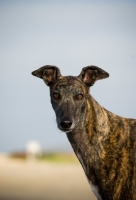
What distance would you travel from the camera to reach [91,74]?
1036cm

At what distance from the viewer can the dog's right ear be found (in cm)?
1040

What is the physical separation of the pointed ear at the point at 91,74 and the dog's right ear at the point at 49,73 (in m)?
0.32

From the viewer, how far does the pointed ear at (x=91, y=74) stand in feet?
33.9

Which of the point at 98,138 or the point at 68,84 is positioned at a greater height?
the point at 68,84

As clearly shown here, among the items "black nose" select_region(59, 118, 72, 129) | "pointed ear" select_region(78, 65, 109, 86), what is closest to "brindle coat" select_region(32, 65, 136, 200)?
"black nose" select_region(59, 118, 72, 129)

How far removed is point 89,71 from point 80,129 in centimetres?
92

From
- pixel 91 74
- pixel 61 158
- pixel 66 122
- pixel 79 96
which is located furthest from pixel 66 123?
pixel 61 158

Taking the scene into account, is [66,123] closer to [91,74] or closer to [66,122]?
[66,122]

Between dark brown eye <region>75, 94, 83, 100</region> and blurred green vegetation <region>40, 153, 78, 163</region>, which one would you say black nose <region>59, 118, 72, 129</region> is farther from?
blurred green vegetation <region>40, 153, 78, 163</region>

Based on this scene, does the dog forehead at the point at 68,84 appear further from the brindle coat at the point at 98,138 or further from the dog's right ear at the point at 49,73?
the dog's right ear at the point at 49,73

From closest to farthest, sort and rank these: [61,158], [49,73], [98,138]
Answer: [98,138] < [49,73] < [61,158]

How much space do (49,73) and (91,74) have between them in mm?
576

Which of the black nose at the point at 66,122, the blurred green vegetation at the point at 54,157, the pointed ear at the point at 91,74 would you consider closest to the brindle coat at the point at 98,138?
the black nose at the point at 66,122

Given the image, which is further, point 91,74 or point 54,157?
point 54,157
